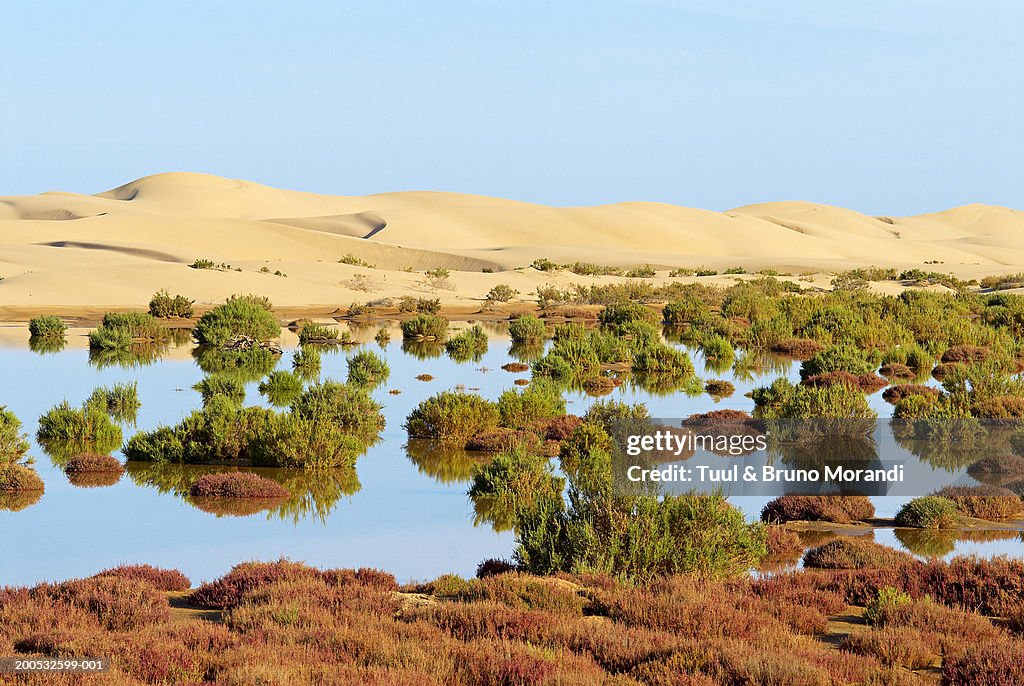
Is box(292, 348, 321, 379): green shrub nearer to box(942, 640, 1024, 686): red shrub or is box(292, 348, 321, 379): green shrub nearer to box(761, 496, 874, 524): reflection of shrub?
box(761, 496, 874, 524): reflection of shrub

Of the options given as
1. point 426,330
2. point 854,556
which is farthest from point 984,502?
Result: point 426,330

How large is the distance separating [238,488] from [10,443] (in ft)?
11.1

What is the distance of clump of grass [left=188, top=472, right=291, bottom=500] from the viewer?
43.8 feet

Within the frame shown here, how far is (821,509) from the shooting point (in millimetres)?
12641

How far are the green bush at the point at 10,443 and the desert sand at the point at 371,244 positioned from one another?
30101 millimetres

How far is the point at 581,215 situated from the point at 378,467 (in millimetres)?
116939

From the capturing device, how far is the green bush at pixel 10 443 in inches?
563

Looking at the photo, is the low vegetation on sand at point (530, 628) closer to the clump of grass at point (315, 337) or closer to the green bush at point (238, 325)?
the green bush at point (238, 325)

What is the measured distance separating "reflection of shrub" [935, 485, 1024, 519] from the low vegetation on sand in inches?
139

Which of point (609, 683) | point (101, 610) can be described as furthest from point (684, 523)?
point (101, 610)

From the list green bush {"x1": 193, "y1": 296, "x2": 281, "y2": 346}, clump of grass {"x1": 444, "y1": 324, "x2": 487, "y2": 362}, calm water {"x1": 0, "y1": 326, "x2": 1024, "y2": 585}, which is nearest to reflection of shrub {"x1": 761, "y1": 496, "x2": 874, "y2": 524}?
calm water {"x1": 0, "y1": 326, "x2": 1024, "y2": 585}

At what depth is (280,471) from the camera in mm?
15008

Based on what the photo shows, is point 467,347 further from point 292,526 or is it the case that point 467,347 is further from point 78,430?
point 292,526

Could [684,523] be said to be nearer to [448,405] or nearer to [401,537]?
[401,537]
